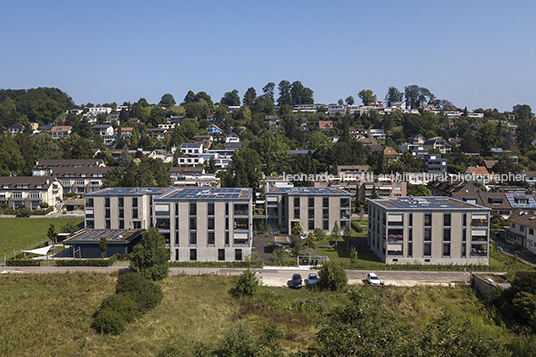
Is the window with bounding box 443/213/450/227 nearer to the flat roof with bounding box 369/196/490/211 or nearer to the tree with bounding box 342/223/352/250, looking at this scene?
the flat roof with bounding box 369/196/490/211

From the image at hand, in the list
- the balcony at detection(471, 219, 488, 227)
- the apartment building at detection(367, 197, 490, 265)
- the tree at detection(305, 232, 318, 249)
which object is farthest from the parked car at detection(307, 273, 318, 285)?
the balcony at detection(471, 219, 488, 227)

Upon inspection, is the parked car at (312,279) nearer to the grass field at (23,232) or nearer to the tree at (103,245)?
the tree at (103,245)

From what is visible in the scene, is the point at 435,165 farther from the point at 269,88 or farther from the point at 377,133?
the point at 269,88

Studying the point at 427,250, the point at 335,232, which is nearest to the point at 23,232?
the point at 335,232

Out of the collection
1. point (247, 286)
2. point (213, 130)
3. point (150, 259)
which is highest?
point (213, 130)

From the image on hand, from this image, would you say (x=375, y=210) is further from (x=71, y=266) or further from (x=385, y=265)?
(x=71, y=266)

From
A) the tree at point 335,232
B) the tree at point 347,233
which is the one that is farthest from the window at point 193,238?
the tree at point 347,233

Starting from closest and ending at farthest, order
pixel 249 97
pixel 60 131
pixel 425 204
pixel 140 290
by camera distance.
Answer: pixel 140 290, pixel 425 204, pixel 60 131, pixel 249 97
